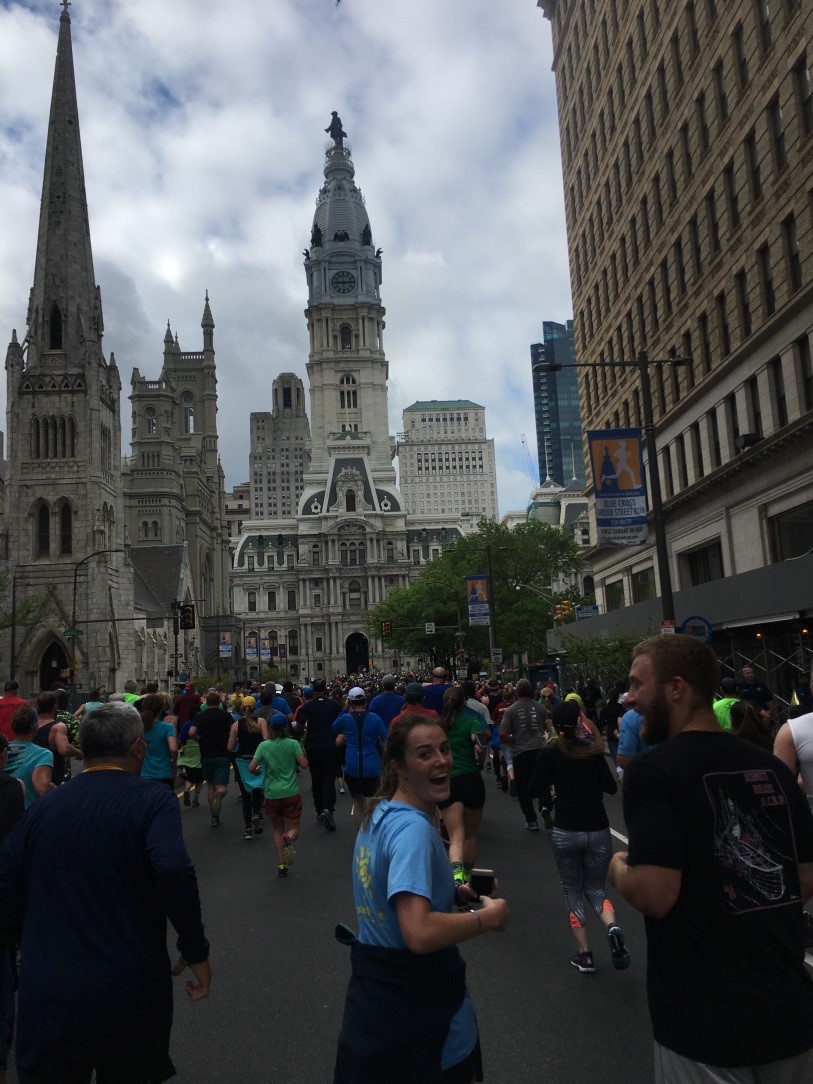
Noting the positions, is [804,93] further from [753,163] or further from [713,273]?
[713,273]

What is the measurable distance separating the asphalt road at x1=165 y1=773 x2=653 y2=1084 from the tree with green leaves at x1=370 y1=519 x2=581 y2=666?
160ft

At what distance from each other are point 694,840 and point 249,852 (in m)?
11.0

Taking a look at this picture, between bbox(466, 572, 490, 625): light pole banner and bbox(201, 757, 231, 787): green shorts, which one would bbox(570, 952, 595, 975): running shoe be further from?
bbox(466, 572, 490, 625): light pole banner

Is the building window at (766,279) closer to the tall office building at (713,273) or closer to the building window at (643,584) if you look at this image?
the tall office building at (713,273)

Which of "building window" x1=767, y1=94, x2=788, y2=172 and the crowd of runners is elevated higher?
"building window" x1=767, y1=94, x2=788, y2=172

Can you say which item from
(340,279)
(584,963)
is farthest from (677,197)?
(340,279)


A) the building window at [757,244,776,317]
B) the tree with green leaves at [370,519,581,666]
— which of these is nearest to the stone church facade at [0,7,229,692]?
the tree with green leaves at [370,519,581,666]

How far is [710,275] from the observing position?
2972cm

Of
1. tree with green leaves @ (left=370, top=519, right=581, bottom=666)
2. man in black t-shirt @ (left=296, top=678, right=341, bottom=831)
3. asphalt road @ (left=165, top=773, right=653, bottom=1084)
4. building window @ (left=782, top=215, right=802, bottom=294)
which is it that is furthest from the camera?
tree with green leaves @ (left=370, top=519, right=581, bottom=666)

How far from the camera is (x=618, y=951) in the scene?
24.0ft

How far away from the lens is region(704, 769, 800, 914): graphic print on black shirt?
328 cm

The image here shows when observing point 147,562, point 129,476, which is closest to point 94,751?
point 147,562

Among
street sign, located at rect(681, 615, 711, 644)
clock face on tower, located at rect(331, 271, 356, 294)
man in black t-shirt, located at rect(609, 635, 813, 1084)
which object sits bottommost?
man in black t-shirt, located at rect(609, 635, 813, 1084)

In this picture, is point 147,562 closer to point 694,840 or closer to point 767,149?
point 767,149
